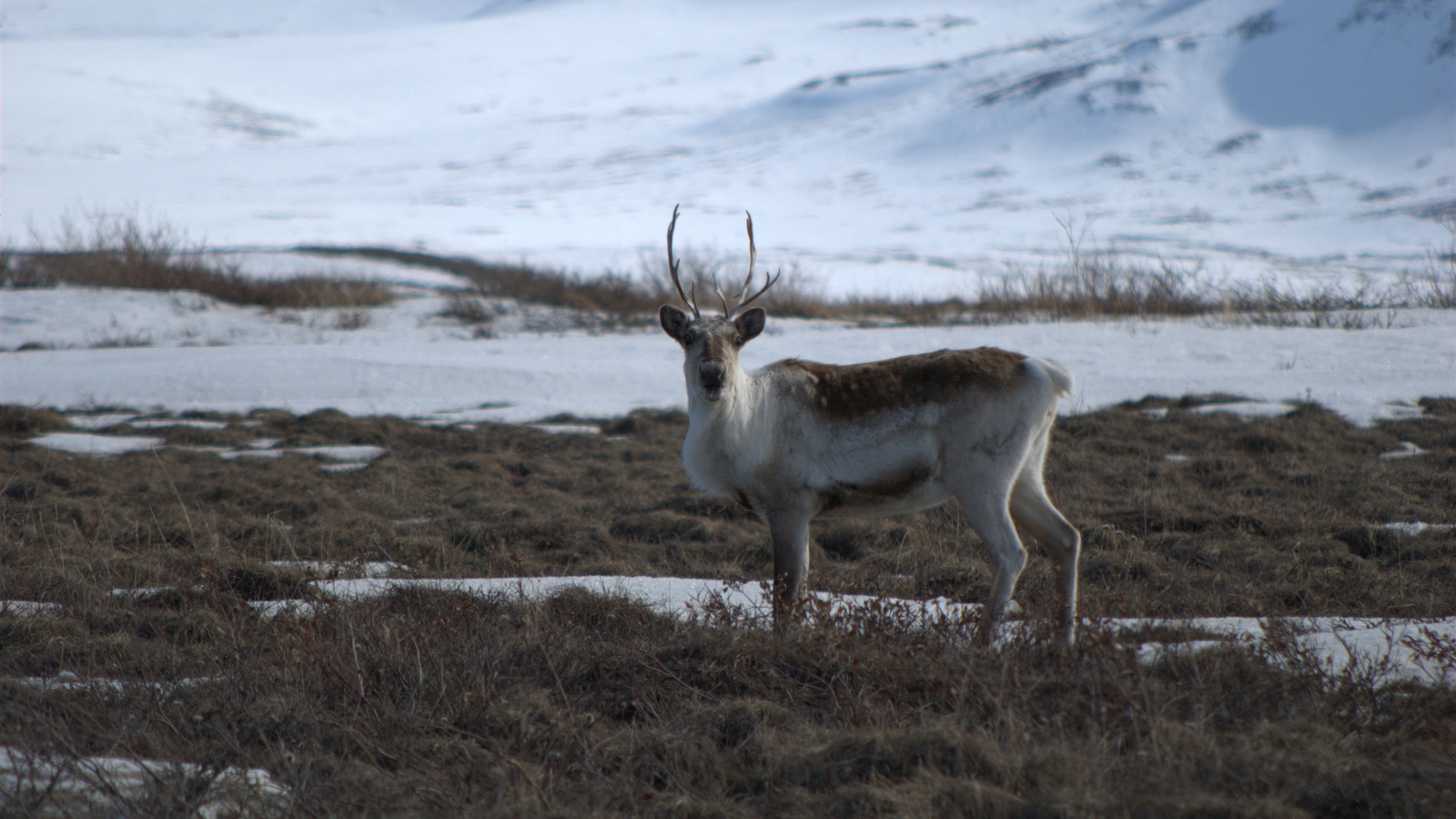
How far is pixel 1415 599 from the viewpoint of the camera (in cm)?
471

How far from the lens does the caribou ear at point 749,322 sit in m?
5.13

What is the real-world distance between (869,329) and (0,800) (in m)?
14.4

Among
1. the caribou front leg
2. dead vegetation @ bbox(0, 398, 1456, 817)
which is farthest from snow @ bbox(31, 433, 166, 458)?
the caribou front leg

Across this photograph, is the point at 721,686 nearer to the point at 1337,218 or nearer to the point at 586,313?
the point at 586,313

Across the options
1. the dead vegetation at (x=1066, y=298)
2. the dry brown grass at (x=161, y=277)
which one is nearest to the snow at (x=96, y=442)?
the dead vegetation at (x=1066, y=298)

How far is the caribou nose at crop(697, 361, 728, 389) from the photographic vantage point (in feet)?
15.3

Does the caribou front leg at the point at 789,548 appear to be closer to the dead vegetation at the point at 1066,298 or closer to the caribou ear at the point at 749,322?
the caribou ear at the point at 749,322

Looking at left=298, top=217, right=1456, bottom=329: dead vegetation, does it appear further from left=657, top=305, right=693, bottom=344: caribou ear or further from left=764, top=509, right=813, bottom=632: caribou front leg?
left=764, top=509, right=813, bottom=632: caribou front leg

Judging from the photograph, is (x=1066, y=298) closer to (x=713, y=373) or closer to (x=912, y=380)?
(x=912, y=380)

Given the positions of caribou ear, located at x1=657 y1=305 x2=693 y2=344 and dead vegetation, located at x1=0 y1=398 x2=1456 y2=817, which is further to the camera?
caribou ear, located at x1=657 y1=305 x2=693 y2=344

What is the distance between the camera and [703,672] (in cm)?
391

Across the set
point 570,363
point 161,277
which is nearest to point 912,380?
point 570,363

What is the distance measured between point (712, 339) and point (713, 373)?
0.25 m

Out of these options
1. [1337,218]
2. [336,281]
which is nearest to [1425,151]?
[1337,218]
